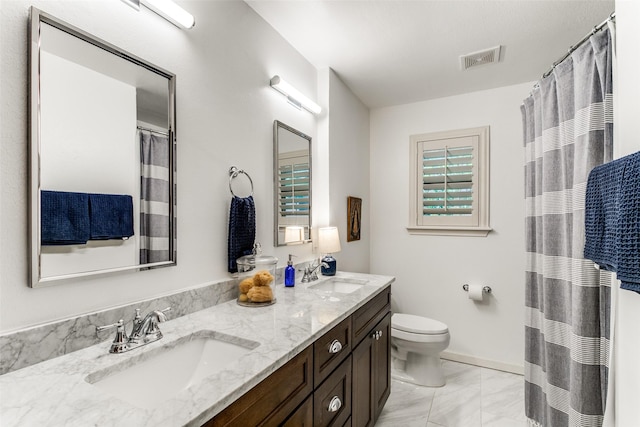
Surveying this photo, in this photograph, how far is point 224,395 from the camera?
0.73m

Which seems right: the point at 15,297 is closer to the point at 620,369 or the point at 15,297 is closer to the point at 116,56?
the point at 116,56

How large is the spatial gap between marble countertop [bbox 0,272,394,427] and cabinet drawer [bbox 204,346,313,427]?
0.13 ft

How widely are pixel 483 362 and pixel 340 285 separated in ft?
5.66

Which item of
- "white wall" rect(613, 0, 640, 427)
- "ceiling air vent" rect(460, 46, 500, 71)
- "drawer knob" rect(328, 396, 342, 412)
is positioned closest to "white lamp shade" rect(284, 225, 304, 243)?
"drawer knob" rect(328, 396, 342, 412)

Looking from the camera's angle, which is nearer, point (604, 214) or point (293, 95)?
point (604, 214)

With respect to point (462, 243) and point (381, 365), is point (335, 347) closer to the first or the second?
point (381, 365)

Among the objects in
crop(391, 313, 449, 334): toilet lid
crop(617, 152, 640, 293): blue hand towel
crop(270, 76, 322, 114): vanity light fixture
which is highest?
crop(270, 76, 322, 114): vanity light fixture

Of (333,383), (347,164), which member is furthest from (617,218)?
(347,164)

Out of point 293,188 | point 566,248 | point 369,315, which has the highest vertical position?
point 293,188

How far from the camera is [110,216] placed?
42.5 inches

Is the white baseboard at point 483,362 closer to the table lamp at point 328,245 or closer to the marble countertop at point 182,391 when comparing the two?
the table lamp at point 328,245

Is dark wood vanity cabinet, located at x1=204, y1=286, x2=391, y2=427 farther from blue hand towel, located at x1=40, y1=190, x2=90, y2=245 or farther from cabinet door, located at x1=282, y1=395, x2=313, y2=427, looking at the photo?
blue hand towel, located at x1=40, y1=190, x2=90, y2=245

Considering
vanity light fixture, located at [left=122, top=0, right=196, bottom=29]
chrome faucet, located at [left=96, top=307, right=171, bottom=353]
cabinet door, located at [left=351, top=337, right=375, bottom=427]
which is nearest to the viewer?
chrome faucet, located at [left=96, top=307, right=171, bottom=353]

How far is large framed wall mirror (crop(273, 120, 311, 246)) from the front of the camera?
1.98 m
